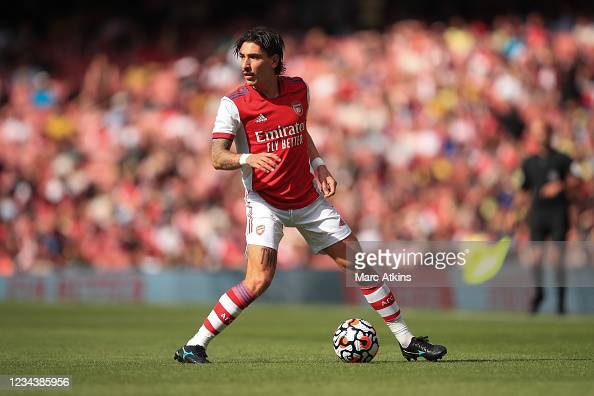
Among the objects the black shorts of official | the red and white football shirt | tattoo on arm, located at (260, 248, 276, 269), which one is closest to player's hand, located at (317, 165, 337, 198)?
the red and white football shirt

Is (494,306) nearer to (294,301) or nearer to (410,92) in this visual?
(294,301)

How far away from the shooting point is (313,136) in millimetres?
24250

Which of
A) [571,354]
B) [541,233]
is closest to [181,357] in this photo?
[571,354]

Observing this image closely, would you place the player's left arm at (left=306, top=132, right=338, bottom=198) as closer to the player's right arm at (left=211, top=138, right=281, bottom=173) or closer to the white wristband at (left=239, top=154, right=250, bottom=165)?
the player's right arm at (left=211, top=138, right=281, bottom=173)

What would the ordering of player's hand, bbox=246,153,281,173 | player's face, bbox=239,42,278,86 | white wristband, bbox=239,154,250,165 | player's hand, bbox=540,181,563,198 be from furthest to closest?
player's hand, bbox=540,181,563,198
player's face, bbox=239,42,278,86
white wristband, bbox=239,154,250,165
player's hand, bbox=246,153,281,173

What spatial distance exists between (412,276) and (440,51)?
21.5ft

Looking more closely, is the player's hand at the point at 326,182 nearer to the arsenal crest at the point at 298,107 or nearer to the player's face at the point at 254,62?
the arsenal crest at the point at 298,107

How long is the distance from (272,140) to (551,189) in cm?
808

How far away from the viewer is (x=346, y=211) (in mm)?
22312

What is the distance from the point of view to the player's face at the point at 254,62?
9.31 meters

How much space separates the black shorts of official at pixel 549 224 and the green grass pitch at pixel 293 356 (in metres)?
1.11

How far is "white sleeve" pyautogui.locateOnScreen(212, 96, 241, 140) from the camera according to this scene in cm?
921

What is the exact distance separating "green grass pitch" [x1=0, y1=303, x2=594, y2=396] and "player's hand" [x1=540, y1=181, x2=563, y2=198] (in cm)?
166

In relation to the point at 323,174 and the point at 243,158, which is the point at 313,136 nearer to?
the point at 323,174
